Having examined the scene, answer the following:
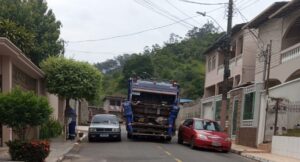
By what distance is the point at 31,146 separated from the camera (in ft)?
49.3

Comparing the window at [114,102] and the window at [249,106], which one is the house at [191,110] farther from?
the window at [114,102]

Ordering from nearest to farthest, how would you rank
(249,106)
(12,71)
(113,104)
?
(12,71) < (249,106) < (113,104)

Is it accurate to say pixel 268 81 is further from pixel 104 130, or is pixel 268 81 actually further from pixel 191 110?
pixel 191 110

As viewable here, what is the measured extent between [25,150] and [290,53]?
16.6 m

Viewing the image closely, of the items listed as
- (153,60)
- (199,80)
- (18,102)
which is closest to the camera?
(18,102)

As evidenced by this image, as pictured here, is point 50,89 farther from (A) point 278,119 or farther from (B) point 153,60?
(B) point 153,60

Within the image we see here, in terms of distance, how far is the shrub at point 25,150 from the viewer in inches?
589

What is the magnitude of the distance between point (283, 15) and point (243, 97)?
16.5 feet

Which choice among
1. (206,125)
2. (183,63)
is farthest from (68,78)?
(183,63)

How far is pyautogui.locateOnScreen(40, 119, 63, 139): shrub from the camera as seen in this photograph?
25.7 metres

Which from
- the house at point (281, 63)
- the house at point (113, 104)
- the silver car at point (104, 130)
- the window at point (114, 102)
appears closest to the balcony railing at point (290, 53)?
the house at point (281, 63)

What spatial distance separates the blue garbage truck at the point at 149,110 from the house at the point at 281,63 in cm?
450

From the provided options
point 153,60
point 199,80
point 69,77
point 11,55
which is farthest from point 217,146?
point 153,60

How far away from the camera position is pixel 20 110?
589 inches
